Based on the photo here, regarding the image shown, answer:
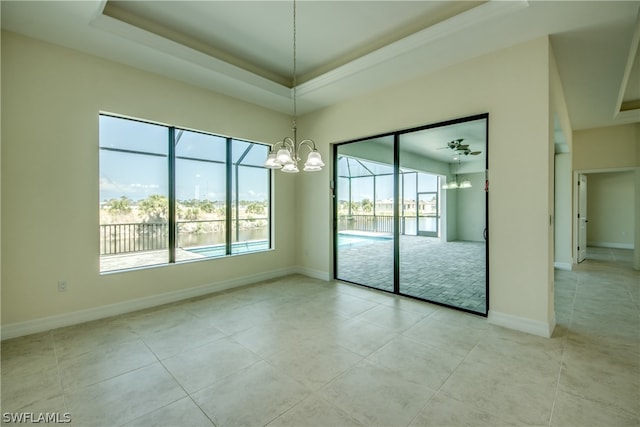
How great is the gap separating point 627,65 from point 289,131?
490 centimetres

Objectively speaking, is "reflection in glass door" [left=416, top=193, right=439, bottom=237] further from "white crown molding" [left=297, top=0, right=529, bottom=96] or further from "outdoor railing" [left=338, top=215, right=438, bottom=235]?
"white crown molding" [left=297, top=0, right=529, bottom=96]

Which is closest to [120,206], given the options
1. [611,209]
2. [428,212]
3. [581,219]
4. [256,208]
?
[256,208]

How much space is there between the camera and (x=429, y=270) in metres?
5.55

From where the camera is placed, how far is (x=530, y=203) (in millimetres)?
2969

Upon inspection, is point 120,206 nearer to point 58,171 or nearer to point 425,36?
point 58,171

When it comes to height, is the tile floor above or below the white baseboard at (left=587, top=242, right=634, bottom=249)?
below

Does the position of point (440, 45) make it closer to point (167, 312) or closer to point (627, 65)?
point (627, 65)

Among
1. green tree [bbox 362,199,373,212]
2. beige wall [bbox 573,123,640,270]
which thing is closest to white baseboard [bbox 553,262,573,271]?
beige wall [bbox 573,123,640,270]

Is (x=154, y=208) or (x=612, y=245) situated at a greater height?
(x=154, y=208)

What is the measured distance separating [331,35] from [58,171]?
11.6ft

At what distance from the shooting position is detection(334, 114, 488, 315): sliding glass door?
430 centimetres

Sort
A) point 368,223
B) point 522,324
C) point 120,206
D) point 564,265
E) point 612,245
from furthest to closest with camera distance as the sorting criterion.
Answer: point 612,245
point 368,223
point 564,265
point 120,206
point 522,324

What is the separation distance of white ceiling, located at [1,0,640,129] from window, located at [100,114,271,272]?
91cm

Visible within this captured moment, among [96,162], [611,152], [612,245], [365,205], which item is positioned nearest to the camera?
[96,162]
